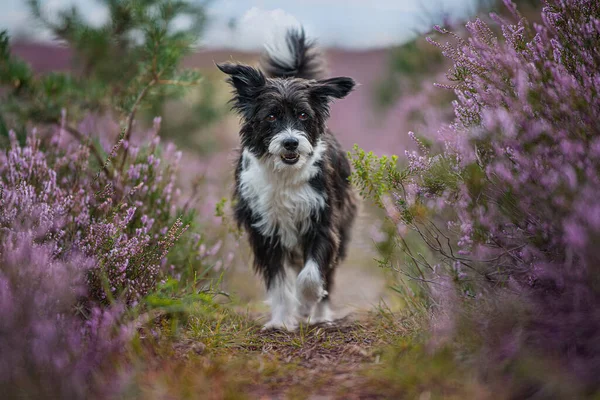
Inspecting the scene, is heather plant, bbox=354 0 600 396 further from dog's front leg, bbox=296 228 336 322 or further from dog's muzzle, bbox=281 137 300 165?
dog's front leg, bbox=296 228 336 322

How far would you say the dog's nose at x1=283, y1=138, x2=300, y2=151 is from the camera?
154 inches

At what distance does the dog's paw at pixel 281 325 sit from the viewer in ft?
13.1

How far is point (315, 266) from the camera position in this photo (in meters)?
4.08

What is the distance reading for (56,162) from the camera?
13.9 ft

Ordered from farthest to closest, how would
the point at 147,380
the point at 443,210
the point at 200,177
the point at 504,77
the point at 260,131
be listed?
the point at 200,177 < the point at 260,131 < the point at 443,210 < the point at 504,77 < the point at 147,380

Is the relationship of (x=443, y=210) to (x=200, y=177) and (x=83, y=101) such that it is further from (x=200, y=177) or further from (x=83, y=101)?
(x=83, y=101)

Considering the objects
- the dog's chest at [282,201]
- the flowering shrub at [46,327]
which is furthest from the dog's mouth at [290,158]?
the flowering shrub at [46,327]

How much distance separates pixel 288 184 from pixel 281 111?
56 centimetres

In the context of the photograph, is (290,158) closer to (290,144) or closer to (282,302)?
(290,144)

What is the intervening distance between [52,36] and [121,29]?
756 millimetres

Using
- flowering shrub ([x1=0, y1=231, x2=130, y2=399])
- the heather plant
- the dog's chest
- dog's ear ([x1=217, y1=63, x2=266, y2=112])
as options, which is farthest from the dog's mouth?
flowering shrub ([x1=0, y1=231, x2=130, y2=399])

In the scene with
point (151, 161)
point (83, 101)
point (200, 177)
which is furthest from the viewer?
point (83, 101)

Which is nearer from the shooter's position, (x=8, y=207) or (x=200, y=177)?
(x=8, y=207)

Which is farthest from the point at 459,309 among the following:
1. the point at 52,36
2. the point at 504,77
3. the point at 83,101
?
the point at 52,36
